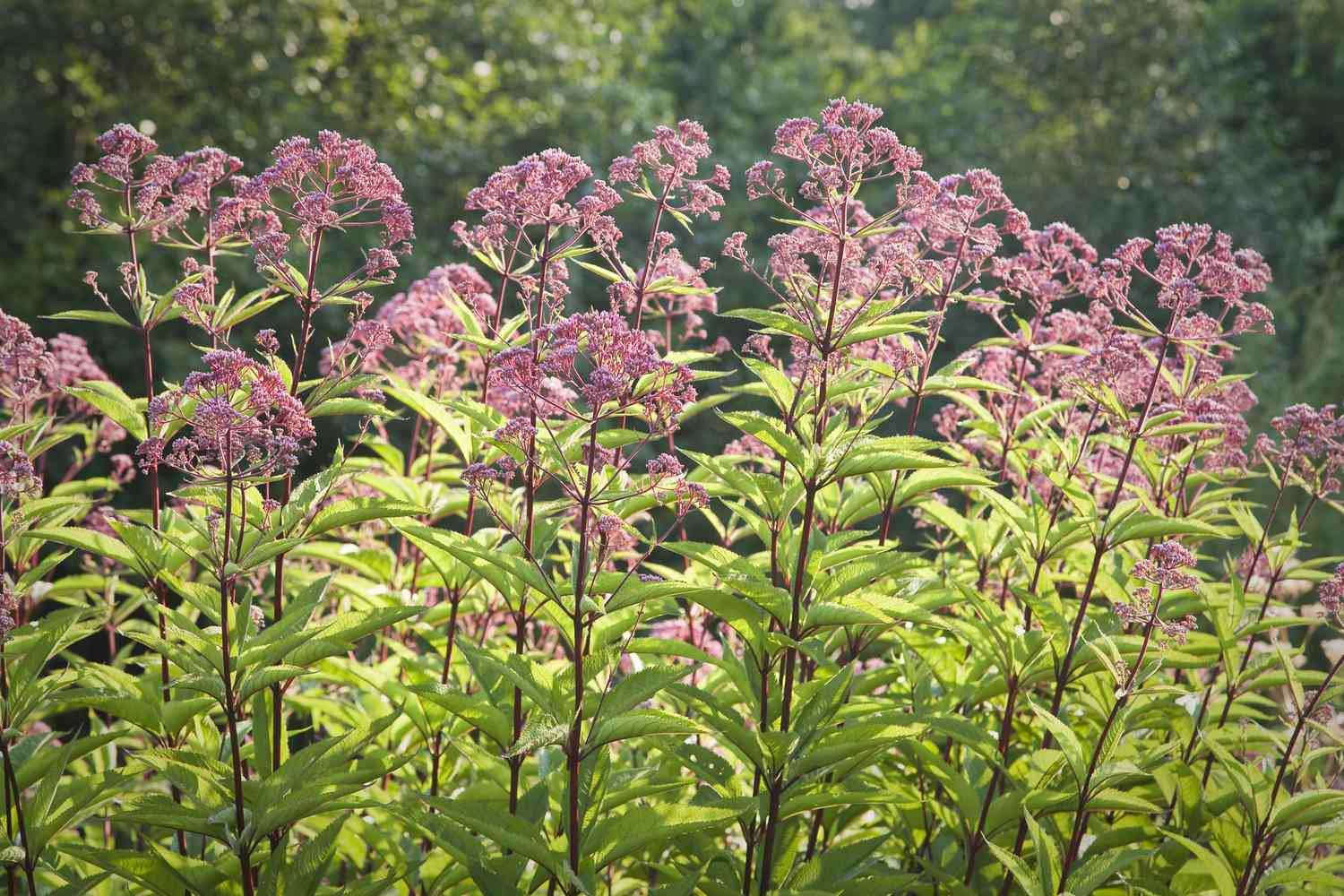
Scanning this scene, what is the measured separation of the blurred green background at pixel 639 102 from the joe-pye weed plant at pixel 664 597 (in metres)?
8.18

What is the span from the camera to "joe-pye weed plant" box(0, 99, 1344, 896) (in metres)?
2.61

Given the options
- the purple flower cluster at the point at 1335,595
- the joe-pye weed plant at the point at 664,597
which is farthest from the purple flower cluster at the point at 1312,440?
the purple flower cluster at the point at 1335,595

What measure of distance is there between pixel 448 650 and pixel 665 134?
1519 mm

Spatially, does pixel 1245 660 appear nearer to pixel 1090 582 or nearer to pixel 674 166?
pixel 1090 582

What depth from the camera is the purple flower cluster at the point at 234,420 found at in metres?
2.37

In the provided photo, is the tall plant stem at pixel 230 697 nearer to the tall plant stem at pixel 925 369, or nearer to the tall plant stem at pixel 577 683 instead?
the tall plant stem at pixel 577 683

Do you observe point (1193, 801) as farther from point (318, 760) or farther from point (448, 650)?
point (318, 760)

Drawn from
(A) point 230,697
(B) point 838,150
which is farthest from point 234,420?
(B) point 838,150

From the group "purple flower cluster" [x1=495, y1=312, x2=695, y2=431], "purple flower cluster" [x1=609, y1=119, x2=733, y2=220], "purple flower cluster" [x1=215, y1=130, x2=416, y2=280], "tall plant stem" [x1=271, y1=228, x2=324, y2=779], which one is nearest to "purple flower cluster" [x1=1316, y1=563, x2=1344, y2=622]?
"purple flower cluster" [x1=495, y1=312, x2=695, y2=431]

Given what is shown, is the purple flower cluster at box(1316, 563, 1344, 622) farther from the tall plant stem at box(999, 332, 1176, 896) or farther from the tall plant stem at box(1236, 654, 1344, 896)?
the tall plant stem at box(999, 332, 1176, 896)

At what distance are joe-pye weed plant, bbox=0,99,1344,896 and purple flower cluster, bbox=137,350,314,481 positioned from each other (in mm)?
15

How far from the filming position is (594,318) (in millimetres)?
2461

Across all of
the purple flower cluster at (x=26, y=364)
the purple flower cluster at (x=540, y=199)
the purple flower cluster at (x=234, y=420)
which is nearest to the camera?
the purple flower cluster at (x=234, y=420)

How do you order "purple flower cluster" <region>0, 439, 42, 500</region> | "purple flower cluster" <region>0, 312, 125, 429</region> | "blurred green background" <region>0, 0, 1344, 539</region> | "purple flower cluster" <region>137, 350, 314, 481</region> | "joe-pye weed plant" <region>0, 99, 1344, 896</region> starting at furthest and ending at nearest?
"blurred green background" <region>0, 0, 1344, 539</region>, "purple flower cluster" <region>0, 312, 125, 429</region>, "purple flower cluster" <region>0, 439, 42, 500</region>, "joe-pye weed plant" <region>0, 99, 1344, 896</region>, "purple flower cluster" <region>137, 350, 314, 481</region>
